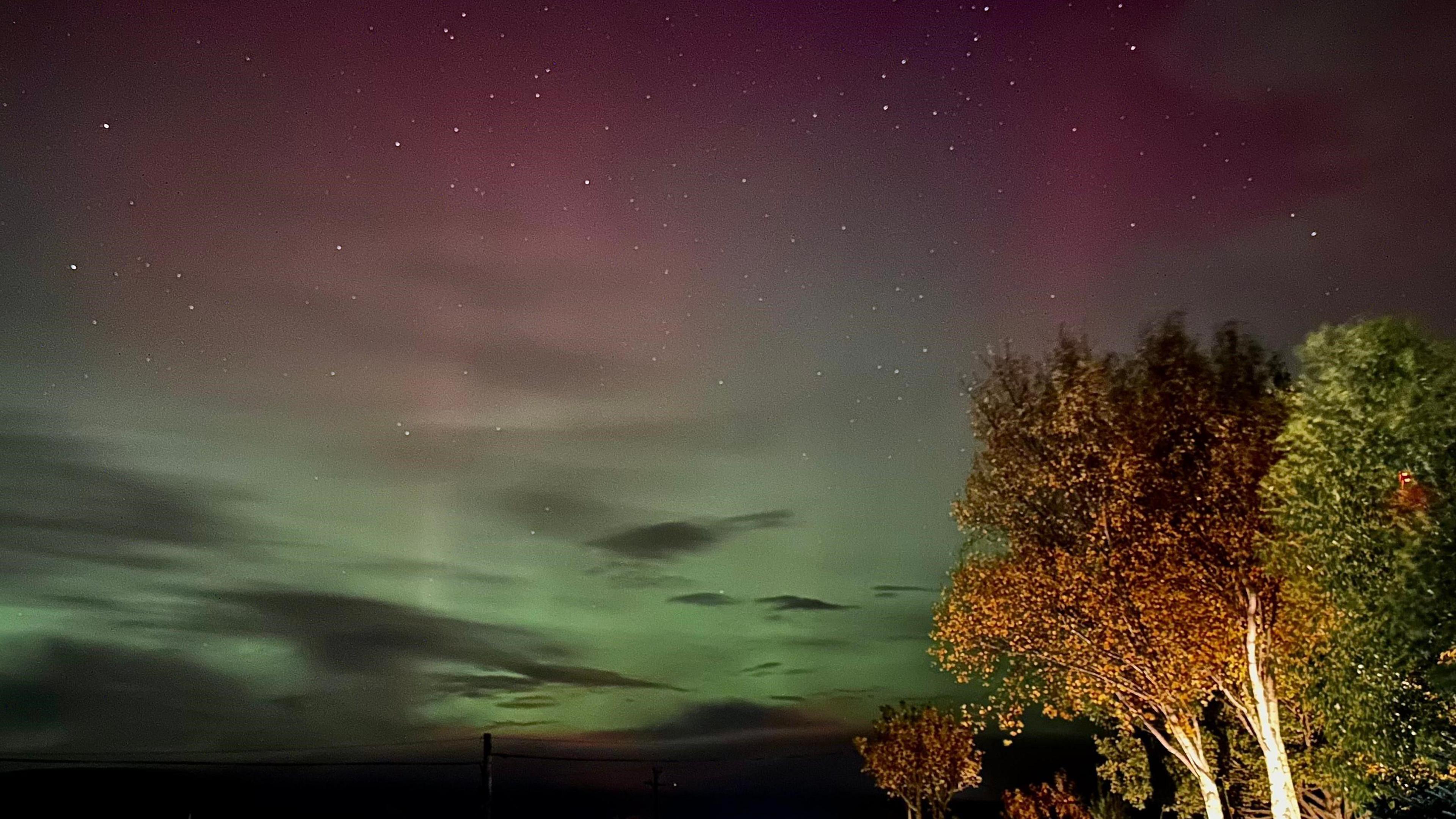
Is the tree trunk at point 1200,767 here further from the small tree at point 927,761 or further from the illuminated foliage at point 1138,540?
the small tree at point 927,761

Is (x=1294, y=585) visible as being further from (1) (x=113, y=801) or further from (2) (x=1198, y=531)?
(1) (x=113, y=801)

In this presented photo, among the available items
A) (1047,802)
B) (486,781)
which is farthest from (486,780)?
(1047,802)

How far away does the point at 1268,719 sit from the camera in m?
26.3

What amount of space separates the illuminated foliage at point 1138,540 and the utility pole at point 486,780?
23.1 metres

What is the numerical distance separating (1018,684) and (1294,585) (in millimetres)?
8629

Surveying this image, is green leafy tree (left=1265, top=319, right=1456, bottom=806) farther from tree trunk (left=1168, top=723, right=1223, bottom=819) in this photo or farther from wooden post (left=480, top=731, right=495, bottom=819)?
wooden post (left=480, top=731, right=495, bottom=819)

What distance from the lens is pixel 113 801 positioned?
183 m

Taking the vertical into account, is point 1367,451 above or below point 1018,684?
above

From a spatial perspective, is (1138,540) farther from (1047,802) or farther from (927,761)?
(927,761)

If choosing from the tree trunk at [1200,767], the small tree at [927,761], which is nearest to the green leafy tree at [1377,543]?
the tree trunk at [1200,767]

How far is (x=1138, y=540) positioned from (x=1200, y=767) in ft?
20.4

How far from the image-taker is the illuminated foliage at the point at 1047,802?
169ft

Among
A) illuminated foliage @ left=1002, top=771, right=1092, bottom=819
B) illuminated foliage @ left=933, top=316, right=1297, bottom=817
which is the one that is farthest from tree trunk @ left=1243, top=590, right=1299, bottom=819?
illuminated foliage @ left=1002, top=771, right=1092, bottom=819

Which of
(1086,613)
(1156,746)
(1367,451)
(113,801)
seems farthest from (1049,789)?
(113,801)
